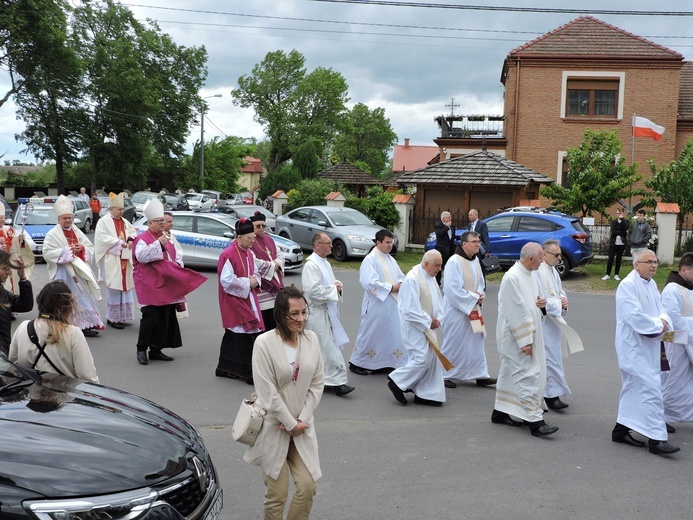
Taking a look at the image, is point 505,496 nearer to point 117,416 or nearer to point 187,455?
point 187,455

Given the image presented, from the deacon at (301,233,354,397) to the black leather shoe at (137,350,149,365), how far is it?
7.90 feet

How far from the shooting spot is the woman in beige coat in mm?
4406

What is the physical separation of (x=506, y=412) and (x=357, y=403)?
1.67 meters

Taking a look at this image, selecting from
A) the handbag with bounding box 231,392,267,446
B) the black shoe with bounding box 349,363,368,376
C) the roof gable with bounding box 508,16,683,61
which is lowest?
the black shoe with bounding box 349,363,368,376

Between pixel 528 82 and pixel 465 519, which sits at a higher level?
pixel 528 82

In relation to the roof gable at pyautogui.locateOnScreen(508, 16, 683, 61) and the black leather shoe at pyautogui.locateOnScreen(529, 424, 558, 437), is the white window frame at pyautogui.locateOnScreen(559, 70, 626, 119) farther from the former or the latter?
the black leather shoe at pyautogui.locateOnScreen(529, 424, 558, 437)

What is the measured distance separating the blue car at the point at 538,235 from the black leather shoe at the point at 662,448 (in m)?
11.9

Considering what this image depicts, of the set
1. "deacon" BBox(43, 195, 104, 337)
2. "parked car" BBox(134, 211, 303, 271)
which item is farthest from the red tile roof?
"deacon" BBox(43, 195, 104, 337)

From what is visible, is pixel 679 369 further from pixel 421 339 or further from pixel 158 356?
pixel 158 356

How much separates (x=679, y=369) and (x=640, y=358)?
0.87m

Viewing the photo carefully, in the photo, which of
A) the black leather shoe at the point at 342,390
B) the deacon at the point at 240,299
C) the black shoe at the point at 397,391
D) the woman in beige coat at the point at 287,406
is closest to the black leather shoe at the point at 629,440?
the black shoe at the point at 397,391

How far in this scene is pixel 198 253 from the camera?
1894 cm

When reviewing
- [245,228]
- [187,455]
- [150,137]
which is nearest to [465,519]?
[187,455]

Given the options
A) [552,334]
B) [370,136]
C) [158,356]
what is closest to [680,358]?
[552,334]
